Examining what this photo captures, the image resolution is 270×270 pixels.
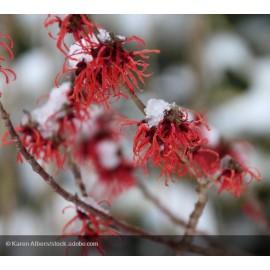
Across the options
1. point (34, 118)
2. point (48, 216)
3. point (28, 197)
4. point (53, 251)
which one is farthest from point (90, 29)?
point (28, 197)

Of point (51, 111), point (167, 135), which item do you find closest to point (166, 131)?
point (167, 135)

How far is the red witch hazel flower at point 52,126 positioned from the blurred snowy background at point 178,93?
59 centimetres

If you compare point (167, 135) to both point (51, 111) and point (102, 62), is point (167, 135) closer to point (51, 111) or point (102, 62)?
point (102, 62)

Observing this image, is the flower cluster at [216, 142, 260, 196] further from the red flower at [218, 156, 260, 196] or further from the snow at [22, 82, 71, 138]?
the snow at [22, 82, 71, 138]

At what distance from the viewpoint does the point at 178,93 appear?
2.16m

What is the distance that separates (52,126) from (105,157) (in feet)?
1.05

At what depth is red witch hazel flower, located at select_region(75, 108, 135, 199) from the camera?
1.13m

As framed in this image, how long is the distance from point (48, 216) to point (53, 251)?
0.65 metres

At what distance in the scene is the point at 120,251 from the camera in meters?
1.65

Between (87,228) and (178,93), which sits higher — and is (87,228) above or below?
below

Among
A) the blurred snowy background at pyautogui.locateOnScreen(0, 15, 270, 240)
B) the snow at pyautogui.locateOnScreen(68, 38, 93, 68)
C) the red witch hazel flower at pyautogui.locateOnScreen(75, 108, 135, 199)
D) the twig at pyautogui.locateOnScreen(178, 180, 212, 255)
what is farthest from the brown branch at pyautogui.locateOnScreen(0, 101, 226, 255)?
the blurred snowy background at pyautogui.locateOnScreen(0, 15, 270, 240)

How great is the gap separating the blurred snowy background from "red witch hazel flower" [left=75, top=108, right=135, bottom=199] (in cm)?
29
